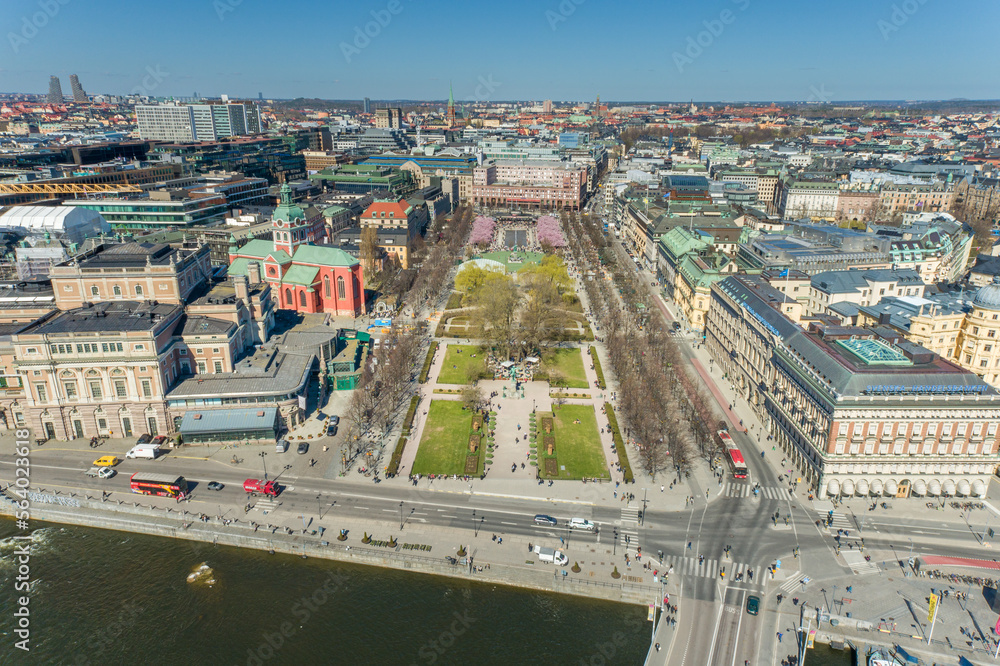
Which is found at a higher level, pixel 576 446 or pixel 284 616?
pixel 576 446

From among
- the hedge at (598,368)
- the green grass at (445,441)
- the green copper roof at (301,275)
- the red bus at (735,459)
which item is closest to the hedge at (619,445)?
the hedge at (598,368)

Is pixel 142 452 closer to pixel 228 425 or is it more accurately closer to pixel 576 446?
pixel 228 425

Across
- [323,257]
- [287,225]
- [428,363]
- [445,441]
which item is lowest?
[445,441]

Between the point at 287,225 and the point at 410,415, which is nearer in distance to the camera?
the point at 410,415

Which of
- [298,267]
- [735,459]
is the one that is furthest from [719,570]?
[298,267]

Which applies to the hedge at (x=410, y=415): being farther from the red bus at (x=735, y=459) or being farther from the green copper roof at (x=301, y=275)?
the red bus at (x=735, y=459)

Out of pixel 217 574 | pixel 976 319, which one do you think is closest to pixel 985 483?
pixel 976 319

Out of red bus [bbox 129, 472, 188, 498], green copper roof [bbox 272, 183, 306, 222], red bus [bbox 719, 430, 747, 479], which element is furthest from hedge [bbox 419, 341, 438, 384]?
red bus [bbox 719, 430, 747, 479]
